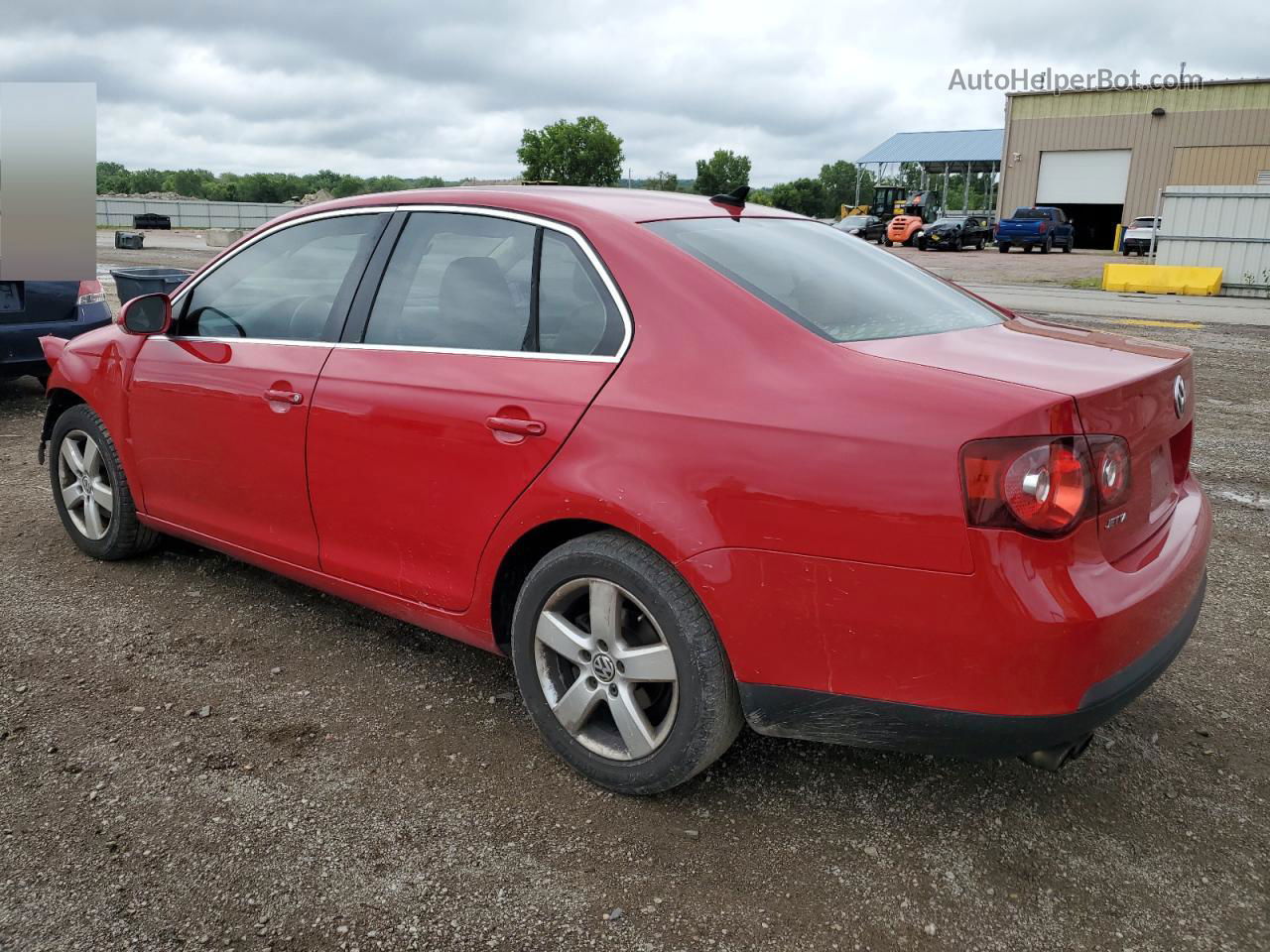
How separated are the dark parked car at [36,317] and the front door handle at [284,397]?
15.0ft

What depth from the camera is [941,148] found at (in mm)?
61406

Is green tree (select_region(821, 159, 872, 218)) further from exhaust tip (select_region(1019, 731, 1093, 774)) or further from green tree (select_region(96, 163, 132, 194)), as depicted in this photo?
exhaust tip (select_region(1019, 731, 1093, 774))

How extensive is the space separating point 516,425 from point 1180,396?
1.72m

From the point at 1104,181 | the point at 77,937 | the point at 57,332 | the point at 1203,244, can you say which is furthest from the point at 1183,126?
the point at 77,937

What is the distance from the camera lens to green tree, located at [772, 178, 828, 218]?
298ft

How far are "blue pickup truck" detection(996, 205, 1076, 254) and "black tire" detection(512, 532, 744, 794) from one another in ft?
127

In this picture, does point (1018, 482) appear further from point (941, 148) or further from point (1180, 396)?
point (941, 148)

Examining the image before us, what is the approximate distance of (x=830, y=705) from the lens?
236 centimetres

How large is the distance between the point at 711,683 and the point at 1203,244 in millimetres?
21012

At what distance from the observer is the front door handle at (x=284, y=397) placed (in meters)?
3.34

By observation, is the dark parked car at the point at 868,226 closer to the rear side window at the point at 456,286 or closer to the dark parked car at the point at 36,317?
the dark parked car at the point at 36,317

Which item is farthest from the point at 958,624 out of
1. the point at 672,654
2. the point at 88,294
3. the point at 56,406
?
the point at 88,294

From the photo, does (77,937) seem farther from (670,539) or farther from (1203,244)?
(1203,244)

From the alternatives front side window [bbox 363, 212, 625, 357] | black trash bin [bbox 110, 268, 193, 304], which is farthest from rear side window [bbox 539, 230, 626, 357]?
black trash bin [bbox 110, 268, 193, 304]
